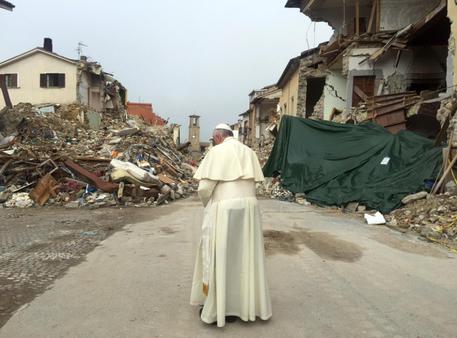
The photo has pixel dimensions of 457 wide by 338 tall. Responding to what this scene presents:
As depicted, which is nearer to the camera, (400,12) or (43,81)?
(400,12)

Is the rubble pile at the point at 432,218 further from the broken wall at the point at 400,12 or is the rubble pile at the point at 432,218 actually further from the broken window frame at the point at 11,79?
the broken window frame at the point at 11,79

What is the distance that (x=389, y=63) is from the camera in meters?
17.9

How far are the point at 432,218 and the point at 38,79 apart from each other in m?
31.5

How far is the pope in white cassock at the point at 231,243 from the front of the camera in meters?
3.50

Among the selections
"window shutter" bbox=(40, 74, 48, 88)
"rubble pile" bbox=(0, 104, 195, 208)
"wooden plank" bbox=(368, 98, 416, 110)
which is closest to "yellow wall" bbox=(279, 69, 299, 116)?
"wooden plank" bbox=(368, 98, 416, 110)

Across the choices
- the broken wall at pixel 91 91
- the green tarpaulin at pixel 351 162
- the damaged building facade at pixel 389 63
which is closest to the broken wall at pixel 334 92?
the damaged building facade at pixel 389 63

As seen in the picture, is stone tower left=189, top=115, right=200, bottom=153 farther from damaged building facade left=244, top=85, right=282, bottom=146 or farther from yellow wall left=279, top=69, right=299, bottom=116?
yellow wall left=279, top=69, right=299, bottom=116

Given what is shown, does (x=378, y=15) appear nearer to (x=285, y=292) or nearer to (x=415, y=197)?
(x=415, y=197)

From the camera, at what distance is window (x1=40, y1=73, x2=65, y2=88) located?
1266 inches

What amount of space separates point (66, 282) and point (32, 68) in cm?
3189

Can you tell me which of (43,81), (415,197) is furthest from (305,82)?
(43,81)

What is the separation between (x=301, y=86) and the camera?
24.5m

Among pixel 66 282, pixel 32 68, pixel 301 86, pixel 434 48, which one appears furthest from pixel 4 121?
pixel 434 48

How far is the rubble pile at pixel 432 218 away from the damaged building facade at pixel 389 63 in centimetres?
622
